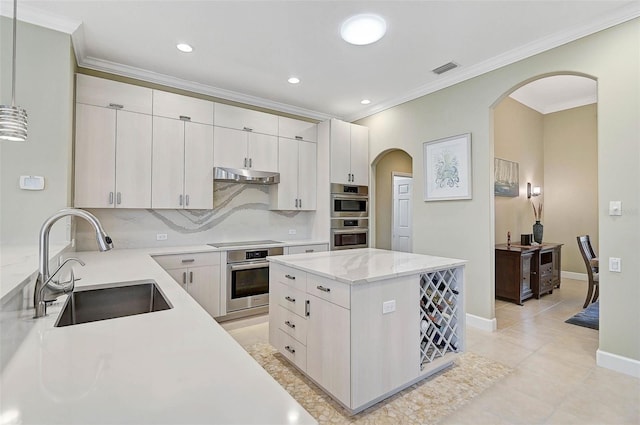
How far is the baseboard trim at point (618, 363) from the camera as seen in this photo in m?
2.44

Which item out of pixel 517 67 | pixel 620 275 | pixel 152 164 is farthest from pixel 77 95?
pixel 620 275

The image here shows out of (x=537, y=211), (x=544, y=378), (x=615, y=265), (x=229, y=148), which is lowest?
(x=544, y=378)

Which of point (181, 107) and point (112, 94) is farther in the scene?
point (181, 107)

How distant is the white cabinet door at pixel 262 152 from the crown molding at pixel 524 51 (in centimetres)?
180

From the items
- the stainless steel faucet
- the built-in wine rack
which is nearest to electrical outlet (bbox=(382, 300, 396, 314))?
the built-in wine rack

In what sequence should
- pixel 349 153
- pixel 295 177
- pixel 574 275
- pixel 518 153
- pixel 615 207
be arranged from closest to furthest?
1. pixel 615 207
2. pixel 295 177
3. pixel 349 153
4. pixel 518 153
5. pixel 574 275

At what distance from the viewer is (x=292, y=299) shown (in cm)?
244

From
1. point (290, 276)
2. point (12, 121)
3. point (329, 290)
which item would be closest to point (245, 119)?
point (290, 276)

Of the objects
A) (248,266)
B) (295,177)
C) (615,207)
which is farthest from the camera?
(295,177)

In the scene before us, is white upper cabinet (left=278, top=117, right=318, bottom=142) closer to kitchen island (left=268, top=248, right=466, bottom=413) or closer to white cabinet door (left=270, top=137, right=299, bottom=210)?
white cabinet door (left=270, top=137, right=299, bottom=210)

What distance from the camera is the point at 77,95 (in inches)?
119

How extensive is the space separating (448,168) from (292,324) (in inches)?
104

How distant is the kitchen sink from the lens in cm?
162

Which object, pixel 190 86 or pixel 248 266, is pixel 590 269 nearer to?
pixel 248 266
